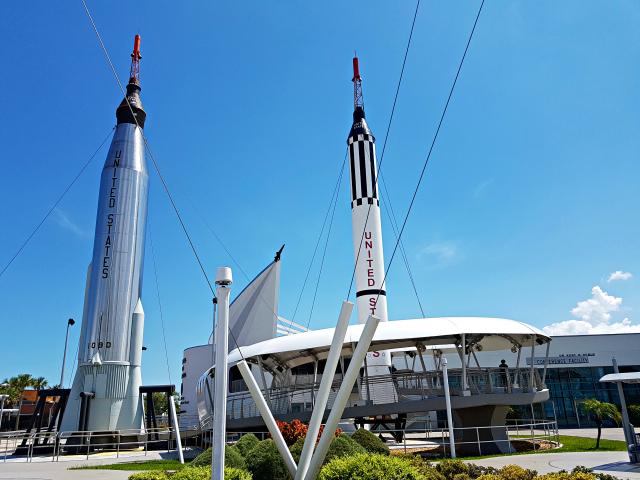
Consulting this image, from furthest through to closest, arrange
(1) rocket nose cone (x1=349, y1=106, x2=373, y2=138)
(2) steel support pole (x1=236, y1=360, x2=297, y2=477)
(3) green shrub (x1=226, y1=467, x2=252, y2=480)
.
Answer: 1. (1) rocket nose cone (x1=349, y1=106, x2=373, y2=138)
2. (2) steel support pole (x1=236, y1=360, x2=297, y2=477)
3. (3) green shrub (x1=226, y1=467, x2=252, y2=480)

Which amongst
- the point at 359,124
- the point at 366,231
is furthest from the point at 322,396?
the point at 359,124

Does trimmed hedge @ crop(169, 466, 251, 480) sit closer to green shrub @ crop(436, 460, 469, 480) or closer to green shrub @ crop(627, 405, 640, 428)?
green shrub @ crop(436, 460, 469, 480)

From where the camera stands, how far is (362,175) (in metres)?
35.6

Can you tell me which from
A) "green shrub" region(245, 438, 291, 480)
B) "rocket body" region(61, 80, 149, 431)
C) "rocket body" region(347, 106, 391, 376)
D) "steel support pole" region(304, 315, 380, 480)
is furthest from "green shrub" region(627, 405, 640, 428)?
"steel support pole" region(304, 315, 380, 480)

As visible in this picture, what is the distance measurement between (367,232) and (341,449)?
24.2 meters

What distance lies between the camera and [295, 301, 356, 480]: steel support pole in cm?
925

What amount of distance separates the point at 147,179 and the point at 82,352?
1338 centimetres

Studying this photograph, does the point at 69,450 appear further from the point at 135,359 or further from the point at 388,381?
the point at 388,381

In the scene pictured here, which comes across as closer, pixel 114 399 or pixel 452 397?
pixel 452 397

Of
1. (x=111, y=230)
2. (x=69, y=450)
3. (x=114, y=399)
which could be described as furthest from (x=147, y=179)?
(x=69, y=450)

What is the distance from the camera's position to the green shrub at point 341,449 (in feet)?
34.7

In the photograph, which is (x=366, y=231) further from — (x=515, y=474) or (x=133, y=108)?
(x=515, y=474)

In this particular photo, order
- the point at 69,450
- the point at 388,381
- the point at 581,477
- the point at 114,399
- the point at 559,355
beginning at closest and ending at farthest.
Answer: the point at 581,477 → the point at 388,381 → the point at 69,450 → the point at 114,399 → the point at 559,355

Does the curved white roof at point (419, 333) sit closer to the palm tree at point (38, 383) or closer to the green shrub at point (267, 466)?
the green shrub at point (267, 466)
